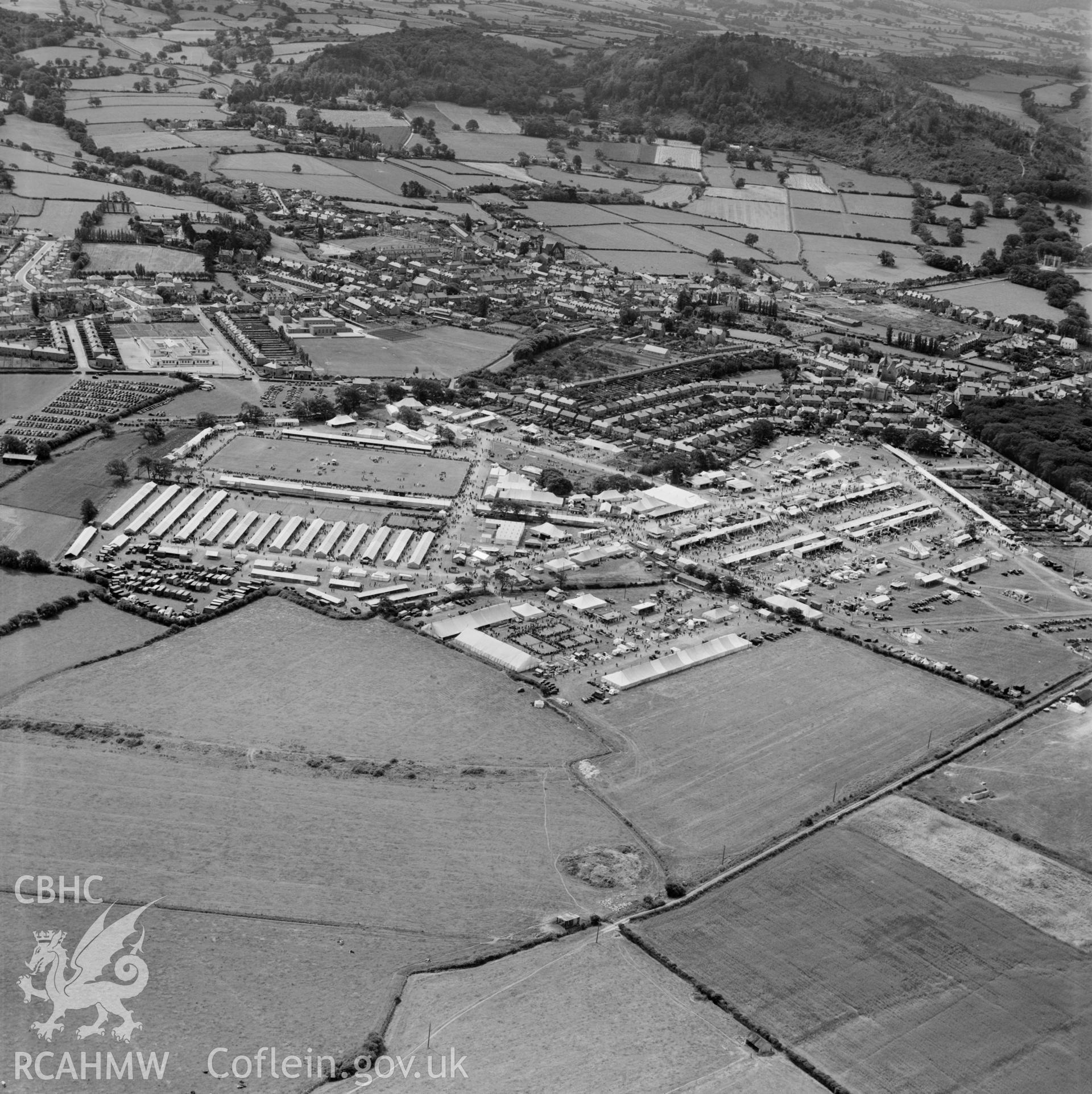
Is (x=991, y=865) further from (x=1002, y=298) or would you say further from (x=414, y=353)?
(x=1002, y=298)

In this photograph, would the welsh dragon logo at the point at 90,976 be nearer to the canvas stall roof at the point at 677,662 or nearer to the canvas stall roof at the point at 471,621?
the canvas stall roof at the point at 471,621

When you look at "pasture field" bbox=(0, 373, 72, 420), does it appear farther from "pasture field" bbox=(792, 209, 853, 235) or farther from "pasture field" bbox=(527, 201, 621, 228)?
"pasture field" bbox=(792, 209, 853, 235)

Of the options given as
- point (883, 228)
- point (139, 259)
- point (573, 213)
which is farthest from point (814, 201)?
point (139, 259)

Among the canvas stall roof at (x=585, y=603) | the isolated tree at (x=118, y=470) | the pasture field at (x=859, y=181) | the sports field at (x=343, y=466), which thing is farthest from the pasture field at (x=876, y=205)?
the canvas stall roof at (x=585, y=603)

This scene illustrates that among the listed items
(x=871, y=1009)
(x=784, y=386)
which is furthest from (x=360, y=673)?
(x=784, y=386)

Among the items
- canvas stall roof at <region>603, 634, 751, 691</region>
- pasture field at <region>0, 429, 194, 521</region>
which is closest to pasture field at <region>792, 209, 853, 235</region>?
pasture field at <region>0, 429, 194, 521</region>
